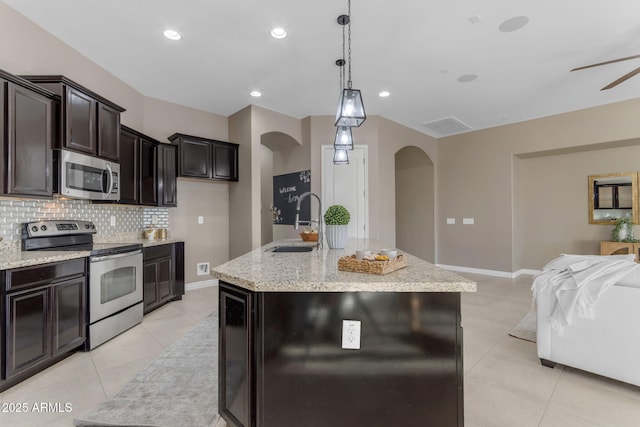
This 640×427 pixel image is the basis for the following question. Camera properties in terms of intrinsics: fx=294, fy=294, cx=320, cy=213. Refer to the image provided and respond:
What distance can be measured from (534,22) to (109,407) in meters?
4.52

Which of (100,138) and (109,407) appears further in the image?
(100,138)

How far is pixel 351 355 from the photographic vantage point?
4.36 feet

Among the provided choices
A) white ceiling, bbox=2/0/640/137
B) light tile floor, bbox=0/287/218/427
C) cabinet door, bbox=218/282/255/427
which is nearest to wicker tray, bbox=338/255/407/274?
cabinet door, bbox=218/282/255/427

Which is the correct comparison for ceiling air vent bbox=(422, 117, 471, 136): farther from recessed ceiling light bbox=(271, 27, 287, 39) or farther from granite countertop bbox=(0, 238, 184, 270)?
granite countertop bbox=(0, 238, 184, 270)

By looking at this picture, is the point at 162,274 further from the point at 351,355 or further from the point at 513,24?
the point at 513,24

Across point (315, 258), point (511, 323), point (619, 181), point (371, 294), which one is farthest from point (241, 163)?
point (619, 181)

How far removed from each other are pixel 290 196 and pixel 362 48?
287cm

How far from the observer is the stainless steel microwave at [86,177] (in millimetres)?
2561

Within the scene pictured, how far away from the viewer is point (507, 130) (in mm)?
5543

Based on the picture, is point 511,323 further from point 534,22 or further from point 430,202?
point 430,202

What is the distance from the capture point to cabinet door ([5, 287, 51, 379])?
200cm

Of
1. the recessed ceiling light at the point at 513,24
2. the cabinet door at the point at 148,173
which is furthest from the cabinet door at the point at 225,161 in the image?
the recessed ceiling light at the point at 513,24

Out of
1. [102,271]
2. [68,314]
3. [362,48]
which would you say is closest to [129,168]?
[102,271]

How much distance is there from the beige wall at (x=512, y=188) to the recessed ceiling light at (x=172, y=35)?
543cm
